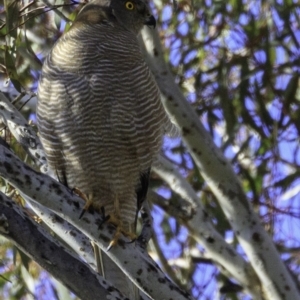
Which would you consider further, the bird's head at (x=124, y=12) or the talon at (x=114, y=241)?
the bird's head at (x=124, y=12)

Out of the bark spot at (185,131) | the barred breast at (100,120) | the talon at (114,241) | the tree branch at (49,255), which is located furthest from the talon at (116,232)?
the bark spot at (185,131)

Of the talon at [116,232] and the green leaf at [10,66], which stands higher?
the green leaf at [10,66]

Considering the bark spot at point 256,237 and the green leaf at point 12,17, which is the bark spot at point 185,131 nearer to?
the bark spot at point 256,237

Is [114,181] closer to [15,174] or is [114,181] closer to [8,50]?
[8,50]

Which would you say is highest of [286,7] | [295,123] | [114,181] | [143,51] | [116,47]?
[286,7]

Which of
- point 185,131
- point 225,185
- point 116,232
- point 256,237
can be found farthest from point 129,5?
point 116,232

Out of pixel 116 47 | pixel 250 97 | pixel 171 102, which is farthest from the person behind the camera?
pixel 250 97

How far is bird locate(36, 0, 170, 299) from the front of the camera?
137 inches

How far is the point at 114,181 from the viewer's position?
3645 millimetres

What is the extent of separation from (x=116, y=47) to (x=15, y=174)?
1.40 meters

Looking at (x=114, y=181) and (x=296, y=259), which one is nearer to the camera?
(x=114, y=181)

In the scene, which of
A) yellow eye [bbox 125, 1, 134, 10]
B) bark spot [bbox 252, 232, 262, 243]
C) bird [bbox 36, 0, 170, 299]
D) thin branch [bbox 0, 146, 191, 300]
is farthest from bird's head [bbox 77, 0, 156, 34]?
thin branch [bbox 0, 146, 191, 300]

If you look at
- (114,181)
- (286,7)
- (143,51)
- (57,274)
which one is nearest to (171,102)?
(143,51)

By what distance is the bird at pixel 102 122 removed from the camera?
348cm
